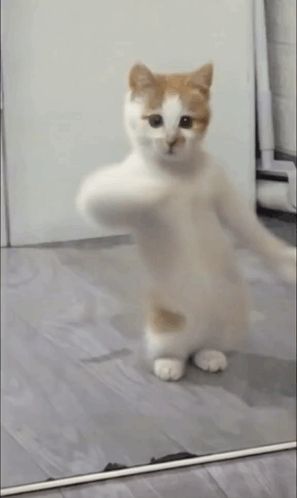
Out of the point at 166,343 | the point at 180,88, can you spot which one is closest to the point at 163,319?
the point at 166,343

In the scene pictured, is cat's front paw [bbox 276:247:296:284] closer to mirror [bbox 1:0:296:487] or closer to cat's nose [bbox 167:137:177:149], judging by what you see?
mirror [bbox 1:0:296:487]

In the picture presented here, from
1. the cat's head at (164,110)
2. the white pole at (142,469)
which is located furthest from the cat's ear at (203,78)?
the white pole at (142,469)

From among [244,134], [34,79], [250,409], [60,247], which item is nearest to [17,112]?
[34,79]

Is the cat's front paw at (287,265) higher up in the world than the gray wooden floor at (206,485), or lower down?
higher up

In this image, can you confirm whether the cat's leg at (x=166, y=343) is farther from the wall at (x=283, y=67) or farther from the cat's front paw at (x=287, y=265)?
the wall at (x=283, y=67)

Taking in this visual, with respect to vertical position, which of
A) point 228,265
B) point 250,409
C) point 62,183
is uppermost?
point 62,183

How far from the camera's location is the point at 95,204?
1211mm

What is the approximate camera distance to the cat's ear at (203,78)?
47.7 inches

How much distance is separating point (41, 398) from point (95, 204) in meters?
0.23

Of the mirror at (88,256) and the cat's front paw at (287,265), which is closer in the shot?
the mirror at (88,256)

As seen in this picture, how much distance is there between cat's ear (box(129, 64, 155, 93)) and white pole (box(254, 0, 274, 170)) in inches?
5.5

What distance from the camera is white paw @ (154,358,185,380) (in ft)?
4.19

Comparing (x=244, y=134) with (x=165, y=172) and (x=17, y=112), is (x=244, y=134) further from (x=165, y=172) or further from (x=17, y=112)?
(x=17, y=112)

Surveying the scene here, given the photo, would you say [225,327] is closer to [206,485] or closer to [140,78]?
[206,485]
